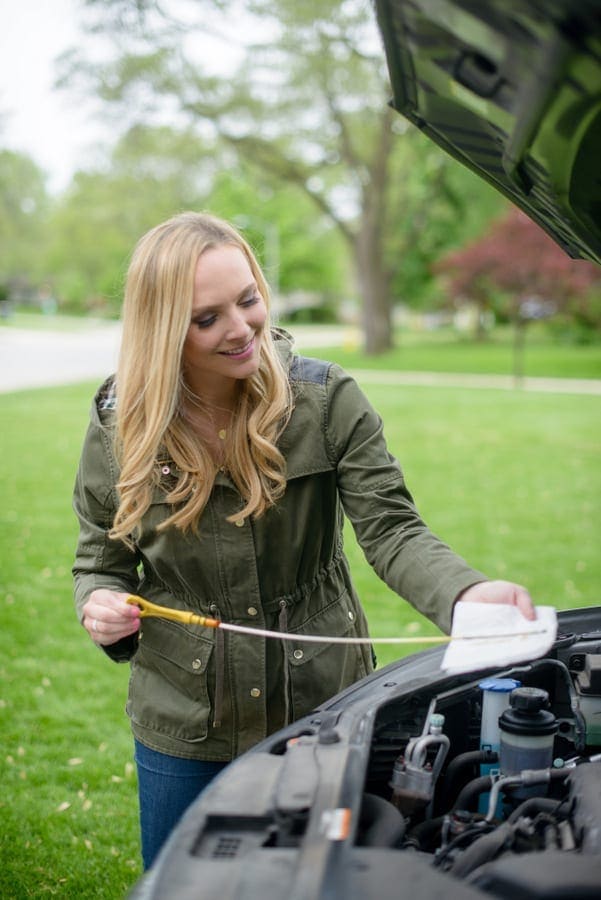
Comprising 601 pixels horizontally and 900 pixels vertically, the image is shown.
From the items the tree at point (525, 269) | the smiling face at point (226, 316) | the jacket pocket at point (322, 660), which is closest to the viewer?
the smiling face at point (226, 316)

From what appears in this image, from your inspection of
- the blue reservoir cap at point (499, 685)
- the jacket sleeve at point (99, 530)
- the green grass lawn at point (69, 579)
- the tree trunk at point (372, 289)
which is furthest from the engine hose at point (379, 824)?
the tree trunk at point (372, 289)

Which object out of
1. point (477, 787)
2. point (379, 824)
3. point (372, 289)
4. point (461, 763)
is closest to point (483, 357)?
point (372, 289)

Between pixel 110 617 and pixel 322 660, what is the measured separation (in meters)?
0.54

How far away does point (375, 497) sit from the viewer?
2.31m

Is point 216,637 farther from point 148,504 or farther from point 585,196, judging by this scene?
point 585,196

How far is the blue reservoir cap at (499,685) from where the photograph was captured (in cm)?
219

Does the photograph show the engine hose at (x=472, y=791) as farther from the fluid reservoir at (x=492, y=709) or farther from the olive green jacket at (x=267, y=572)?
the olive green jacket at (x=267, y=572)

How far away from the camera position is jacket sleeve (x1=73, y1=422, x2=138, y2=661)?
7.98 feet

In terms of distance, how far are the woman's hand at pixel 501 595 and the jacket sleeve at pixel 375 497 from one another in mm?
137

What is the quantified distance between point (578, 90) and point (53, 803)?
351 centimetres

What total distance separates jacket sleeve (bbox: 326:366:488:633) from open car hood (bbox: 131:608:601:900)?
10.5 inches

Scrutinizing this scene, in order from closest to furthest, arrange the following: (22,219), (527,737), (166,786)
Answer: (527,737) < (166,786) < (22,219)

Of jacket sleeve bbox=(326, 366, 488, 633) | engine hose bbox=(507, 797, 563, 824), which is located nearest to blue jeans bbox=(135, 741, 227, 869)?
jacket sleeve bbox=(326, 366, 488, 633)

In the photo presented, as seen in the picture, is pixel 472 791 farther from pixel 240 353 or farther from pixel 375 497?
pixel 240 353
